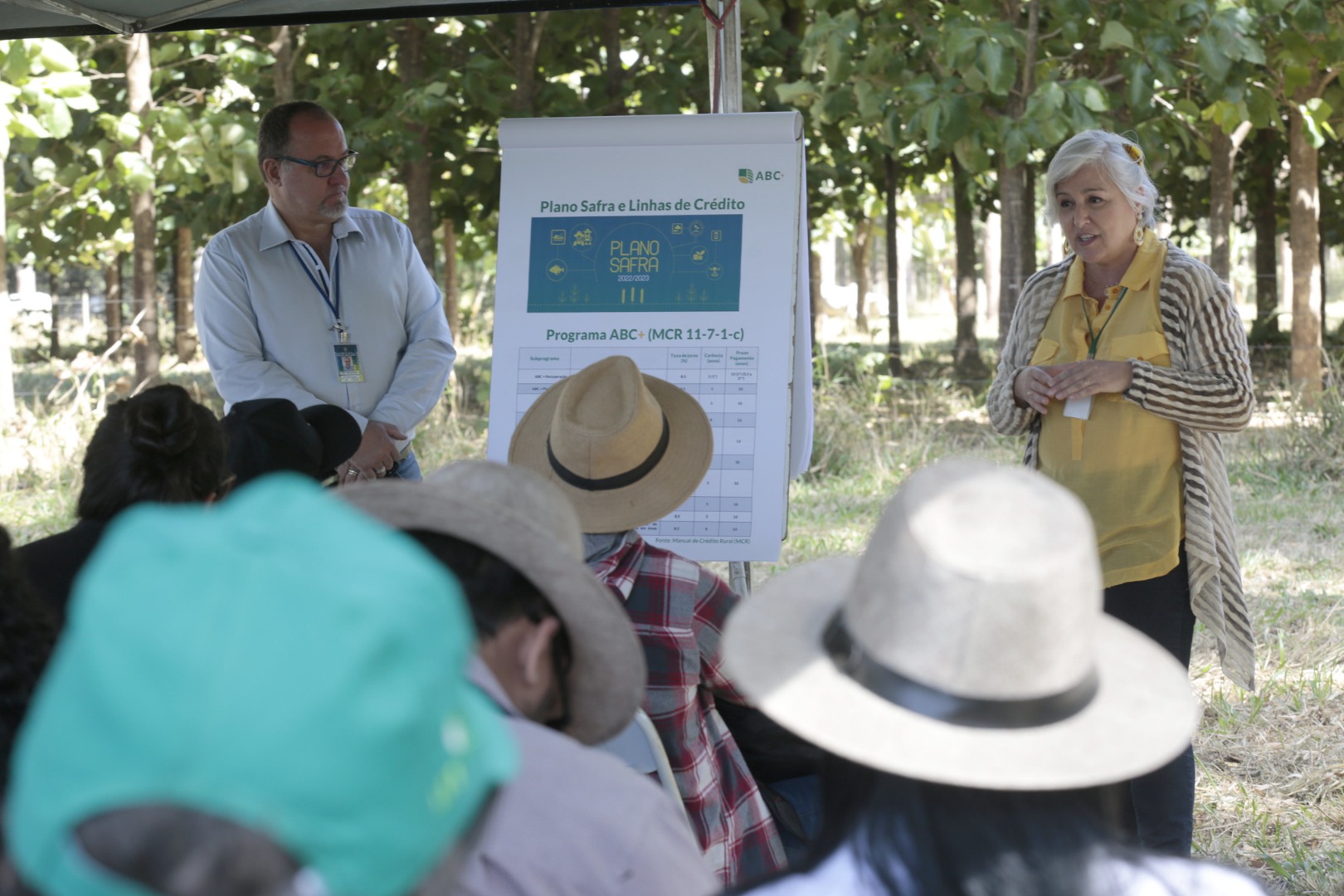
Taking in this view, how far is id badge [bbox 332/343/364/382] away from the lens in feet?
12.7

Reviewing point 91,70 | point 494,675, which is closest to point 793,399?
point 494,675

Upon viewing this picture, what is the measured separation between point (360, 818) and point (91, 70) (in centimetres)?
1025

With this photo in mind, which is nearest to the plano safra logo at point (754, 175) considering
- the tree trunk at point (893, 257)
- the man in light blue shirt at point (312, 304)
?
the man in light blue shirt at point (312, 304)

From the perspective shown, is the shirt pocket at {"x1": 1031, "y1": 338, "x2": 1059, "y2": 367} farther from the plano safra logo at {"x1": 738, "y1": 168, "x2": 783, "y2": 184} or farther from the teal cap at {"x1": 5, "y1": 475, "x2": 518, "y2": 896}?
the teal cap at {"x1": 5, "y1": 475, "x2": 518, "y2": 896}

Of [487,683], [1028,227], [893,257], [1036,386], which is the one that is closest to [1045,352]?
[1036,386]

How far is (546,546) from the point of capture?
1.36 metres

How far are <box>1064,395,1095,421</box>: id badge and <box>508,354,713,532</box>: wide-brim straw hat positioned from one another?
93cm

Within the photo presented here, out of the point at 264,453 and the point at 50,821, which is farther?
the point at 264,453

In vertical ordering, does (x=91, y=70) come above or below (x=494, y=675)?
above

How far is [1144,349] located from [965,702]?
2.01m

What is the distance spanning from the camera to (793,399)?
380 cm

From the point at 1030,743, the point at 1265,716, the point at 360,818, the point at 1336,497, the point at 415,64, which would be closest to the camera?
the point at 360,818

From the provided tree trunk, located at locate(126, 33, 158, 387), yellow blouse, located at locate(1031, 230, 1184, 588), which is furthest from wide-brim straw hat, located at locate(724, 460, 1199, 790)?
tree trunk, located at locate(126, 33, 158, 387)

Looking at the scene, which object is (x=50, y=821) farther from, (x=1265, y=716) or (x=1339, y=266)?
(x=1339, y=266)
